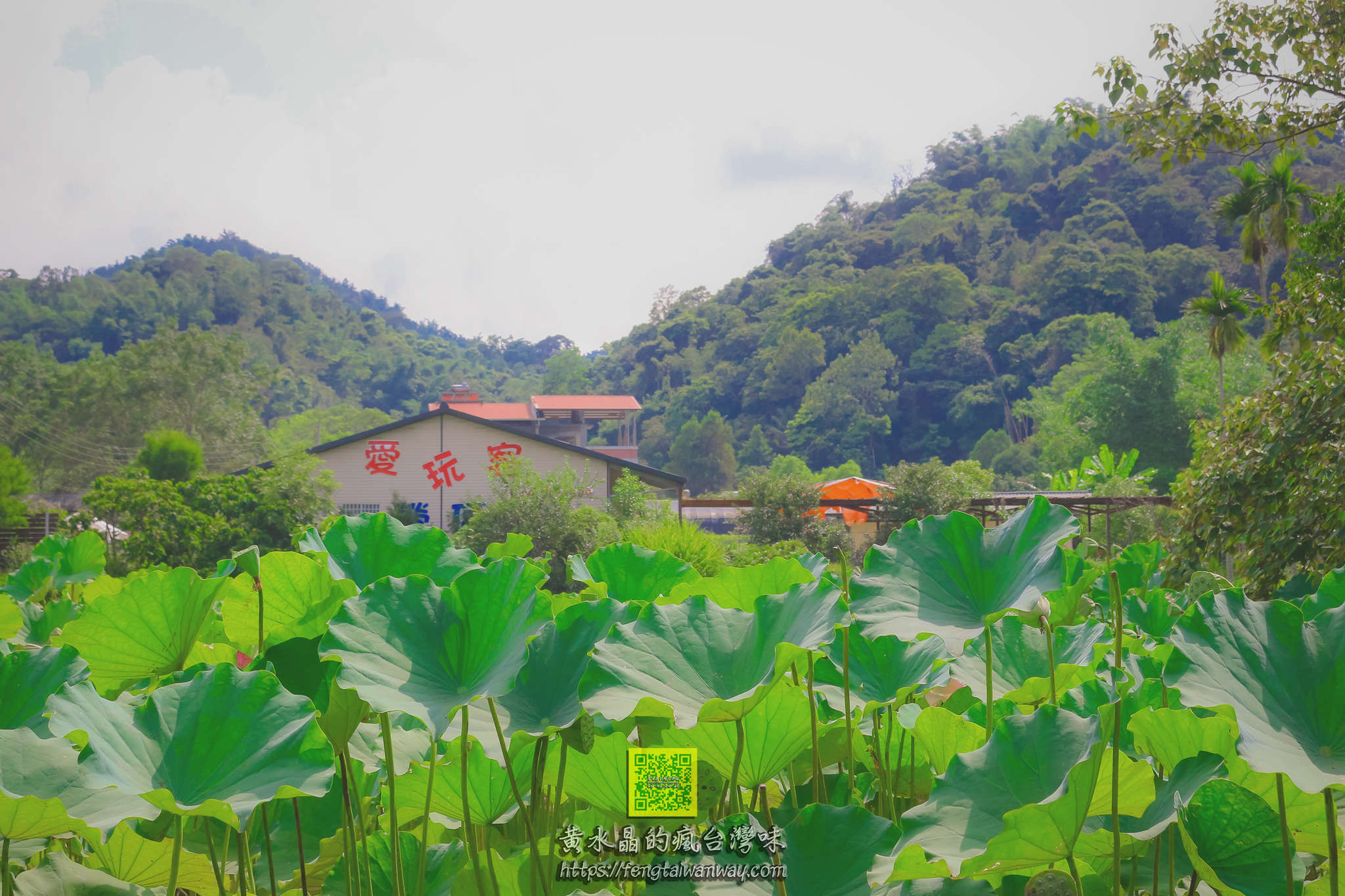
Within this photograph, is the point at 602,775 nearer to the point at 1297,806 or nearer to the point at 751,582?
the point at 751,582

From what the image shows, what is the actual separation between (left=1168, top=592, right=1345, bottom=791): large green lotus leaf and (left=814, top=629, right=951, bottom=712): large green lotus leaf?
0.70 ft

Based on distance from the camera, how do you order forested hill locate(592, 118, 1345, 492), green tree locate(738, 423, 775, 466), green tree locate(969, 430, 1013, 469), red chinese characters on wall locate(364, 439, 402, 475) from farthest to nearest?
green tree locate(738, 423, 775, 466)
forested hill locate(592, 118, 1345, 492)
green tree locate(969, 430, 1013, 469)
red chinese characters on wall locate(364, 439, 402, 475)

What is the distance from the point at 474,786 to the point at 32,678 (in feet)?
1.05

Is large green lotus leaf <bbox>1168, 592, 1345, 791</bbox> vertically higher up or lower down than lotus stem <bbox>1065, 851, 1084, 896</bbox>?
higher up

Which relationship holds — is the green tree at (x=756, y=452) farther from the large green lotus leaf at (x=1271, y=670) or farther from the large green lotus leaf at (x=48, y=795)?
the large green lotus leaf at (x=48, y=795)

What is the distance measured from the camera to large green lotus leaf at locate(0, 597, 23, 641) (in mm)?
1056

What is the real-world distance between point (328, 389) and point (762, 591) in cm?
5664

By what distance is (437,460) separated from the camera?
17031mm

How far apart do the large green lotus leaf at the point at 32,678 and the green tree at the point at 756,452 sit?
43050mm

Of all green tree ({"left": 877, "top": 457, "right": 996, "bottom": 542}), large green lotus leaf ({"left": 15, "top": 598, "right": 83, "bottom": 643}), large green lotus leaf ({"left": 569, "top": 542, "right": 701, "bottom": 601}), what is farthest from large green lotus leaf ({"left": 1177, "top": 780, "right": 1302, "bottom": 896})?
green tree ({"left": 877, "top": 457, "right": 996, "bottom": 542})

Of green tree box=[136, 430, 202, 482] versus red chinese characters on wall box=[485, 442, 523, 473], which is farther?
red chinese characters on wall box=[485, 442, 523, 473]

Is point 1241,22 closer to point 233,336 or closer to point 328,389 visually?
point 233,336

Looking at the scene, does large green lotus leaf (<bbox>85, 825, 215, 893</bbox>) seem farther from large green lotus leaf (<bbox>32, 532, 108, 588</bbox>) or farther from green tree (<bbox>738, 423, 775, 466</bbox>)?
green tree (<bbox>738, 423, 775, 466</bbox>)

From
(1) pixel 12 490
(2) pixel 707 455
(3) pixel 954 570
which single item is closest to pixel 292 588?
(3) pixel 954 570
